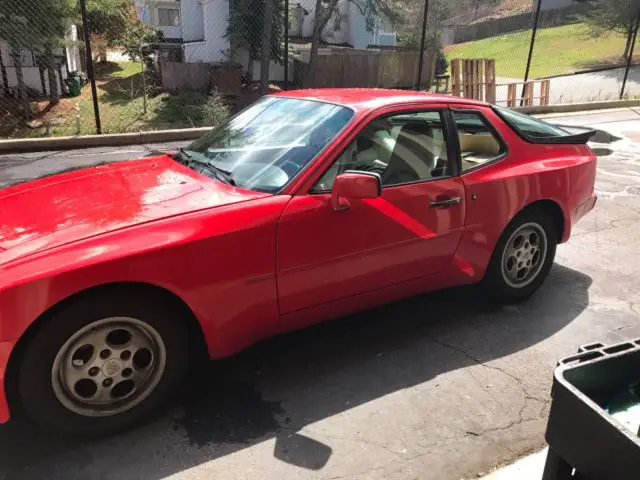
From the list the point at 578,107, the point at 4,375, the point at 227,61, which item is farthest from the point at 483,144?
the point at 227,61

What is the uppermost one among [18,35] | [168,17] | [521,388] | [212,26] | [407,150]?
[168,17]

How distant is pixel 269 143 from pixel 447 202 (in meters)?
1.16

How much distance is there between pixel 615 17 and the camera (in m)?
28.2

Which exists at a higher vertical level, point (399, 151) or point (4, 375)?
point (399, 151)

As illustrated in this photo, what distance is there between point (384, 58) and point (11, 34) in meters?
12.2

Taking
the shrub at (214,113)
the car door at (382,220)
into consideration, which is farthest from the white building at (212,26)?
the car door at (382,220)

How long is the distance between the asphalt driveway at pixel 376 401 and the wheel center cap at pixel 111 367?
0.33 metres

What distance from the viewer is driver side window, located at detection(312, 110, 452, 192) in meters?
3.18

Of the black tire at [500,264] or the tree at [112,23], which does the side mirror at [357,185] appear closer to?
the black tire at [500,264]

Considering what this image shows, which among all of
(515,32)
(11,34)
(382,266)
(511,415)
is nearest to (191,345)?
(382,266)

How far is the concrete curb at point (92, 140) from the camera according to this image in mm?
9000

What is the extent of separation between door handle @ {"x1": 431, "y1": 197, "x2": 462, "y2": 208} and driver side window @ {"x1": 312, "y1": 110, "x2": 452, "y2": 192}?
158mm

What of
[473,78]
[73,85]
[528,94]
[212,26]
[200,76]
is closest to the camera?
[473,78]

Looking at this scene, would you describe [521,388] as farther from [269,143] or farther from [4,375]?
[4,375]
